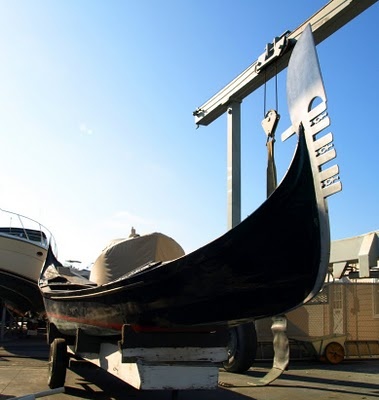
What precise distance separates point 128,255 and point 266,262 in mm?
4017

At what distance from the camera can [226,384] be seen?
7.84 m

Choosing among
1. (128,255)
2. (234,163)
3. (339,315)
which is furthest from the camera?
(339,315)

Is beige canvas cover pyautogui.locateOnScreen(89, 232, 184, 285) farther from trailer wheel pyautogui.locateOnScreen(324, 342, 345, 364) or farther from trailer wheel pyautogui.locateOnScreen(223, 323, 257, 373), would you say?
trailer wheel pyautogui.locateOnScreen(324, 342, 345, 364)

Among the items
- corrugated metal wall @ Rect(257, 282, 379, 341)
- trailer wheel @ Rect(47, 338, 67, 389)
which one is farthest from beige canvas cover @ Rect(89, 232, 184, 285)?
corrugated metal wall @ Rect(257, 282, 379, 341)

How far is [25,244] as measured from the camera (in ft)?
46.2

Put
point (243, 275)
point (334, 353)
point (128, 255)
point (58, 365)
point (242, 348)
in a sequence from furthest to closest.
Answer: point (334, 353)
point (242, 348)
point (128, 255)
point (58, 365)
point (243, 275)

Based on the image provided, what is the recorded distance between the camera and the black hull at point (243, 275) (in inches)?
154

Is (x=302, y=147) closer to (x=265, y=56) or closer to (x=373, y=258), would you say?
(x=373, y=258)

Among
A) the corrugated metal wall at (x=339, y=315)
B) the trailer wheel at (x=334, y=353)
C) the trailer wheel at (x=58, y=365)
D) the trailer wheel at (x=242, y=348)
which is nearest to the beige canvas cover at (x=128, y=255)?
the trailer wheel at (x=58, y=365)

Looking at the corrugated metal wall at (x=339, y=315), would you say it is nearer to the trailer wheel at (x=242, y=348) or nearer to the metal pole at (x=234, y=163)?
the trailer wheel at (x=242, y=348)

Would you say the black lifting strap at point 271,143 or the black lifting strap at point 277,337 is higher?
the black lifting strap at point 271,143

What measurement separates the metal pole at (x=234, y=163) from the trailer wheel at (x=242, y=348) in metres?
2.35

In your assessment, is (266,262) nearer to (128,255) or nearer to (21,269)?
(128,255)

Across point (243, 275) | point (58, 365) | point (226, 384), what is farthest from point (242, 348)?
point (243, 275)
